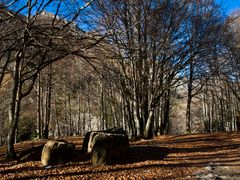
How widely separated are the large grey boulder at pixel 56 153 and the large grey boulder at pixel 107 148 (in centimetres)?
78

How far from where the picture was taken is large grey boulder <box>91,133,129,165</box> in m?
7.68

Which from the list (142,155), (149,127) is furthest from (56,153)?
(149,127)

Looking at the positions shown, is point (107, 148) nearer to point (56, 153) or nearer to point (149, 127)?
point (56, 153)

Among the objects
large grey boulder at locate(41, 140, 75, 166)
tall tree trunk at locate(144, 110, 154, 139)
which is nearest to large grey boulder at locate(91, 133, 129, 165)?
large grey boulder at locate(41, 140, 75, 166)

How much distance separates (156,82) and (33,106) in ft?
62.8

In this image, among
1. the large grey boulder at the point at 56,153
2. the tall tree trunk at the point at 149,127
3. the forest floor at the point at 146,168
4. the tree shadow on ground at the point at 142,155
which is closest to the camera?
the forest floor at the point at 146,168

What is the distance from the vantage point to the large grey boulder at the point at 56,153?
7.64 m

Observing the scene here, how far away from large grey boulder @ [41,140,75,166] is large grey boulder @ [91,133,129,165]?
2.57ft

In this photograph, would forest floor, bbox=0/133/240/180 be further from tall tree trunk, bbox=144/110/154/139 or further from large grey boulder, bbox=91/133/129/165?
tall tree trunk, bbox=144/110/154/139

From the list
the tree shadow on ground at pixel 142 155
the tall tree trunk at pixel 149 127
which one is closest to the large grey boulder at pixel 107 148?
the tree shadow on ground at pixel 142 155

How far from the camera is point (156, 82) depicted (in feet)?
44.4

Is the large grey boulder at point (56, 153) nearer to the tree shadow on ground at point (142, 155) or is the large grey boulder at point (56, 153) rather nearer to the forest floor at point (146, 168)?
the forest floor at point (146, 168)

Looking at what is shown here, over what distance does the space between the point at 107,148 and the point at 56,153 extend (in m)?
1.45

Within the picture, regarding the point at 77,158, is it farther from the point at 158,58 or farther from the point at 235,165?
the point at 158,58
